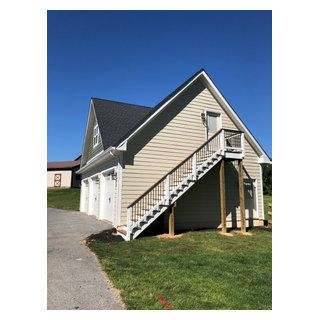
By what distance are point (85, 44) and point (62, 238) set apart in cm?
574

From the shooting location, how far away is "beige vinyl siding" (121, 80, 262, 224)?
410 inches

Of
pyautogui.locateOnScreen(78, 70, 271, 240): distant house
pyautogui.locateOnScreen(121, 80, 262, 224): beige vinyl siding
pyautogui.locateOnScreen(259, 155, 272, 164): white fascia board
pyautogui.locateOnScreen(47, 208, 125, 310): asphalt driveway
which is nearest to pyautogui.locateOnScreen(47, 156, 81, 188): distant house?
pyautogui.locateOnScreen(78, 70, 271, 240): distant house

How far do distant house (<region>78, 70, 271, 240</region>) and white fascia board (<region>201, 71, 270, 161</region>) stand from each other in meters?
0.04

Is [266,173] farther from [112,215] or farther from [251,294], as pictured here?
[251,294]

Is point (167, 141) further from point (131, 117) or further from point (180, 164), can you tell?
point (131, 117)

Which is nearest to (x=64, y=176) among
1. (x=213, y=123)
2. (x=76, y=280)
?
(x=213, y=123)

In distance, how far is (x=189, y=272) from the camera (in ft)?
17.8

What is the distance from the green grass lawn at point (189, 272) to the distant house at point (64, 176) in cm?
3428

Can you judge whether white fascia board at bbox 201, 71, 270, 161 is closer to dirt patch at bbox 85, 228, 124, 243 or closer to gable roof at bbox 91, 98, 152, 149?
gable roof at bbox 91, 98, 152, 149
